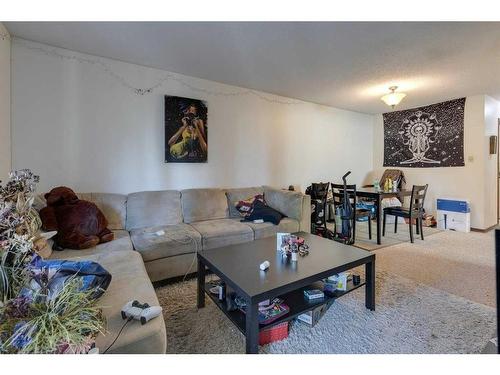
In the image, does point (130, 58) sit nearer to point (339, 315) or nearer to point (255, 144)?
point (255, 144)

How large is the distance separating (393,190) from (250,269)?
318 cm

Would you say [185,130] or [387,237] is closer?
[185,130]

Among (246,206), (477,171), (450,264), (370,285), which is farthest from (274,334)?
(477,171)

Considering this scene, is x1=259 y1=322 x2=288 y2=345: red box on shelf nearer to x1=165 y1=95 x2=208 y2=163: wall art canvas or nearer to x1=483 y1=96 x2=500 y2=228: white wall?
x1=165 y1=95 x2=208 y2=163: wall art canvas

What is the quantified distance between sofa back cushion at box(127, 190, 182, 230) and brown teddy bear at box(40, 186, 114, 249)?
0.37 meters

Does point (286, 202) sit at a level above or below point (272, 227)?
above

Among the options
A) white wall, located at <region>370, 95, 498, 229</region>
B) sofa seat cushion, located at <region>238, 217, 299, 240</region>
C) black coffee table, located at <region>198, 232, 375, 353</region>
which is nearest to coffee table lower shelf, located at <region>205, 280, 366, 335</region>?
black coffee table, located at <region>198, 232, 375, 353</region>

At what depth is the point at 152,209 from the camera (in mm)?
2762

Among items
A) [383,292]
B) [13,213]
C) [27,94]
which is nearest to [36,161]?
[27,94]

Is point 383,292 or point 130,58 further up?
point 130,58

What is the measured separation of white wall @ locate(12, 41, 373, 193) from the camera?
2.46 meters

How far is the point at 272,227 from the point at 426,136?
3932 millimetres

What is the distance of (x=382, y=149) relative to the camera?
557cm

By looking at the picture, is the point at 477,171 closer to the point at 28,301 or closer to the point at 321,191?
the point at 321,191
